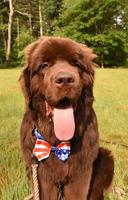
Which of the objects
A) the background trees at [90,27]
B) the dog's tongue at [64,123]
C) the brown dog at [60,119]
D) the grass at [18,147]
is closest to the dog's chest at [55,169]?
the brown dog at [60,119]

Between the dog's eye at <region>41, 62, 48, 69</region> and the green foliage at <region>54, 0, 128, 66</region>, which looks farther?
the green foliage at <region>54, 0, 128, 66</region>

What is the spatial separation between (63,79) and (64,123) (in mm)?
444

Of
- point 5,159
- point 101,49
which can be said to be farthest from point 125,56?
point 5,159

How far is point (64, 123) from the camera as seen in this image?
3904 mm

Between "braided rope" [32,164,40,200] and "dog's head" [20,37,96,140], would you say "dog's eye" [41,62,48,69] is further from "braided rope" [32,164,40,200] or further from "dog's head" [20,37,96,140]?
"braided rope" [32,164,40,200]

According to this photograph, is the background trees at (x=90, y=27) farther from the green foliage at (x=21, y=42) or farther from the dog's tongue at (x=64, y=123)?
the dog's tongue at (x=64, y=123)

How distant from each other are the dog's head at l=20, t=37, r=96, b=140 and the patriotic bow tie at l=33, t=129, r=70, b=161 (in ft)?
0.45

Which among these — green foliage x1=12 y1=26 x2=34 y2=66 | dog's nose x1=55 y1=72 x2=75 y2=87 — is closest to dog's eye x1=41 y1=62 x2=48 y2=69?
dog's nose x1=55 y1=72 x2=75 y2=87

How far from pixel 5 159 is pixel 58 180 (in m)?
1.62

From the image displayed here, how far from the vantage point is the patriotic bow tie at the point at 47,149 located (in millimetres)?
4051

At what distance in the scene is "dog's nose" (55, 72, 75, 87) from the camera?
367 centimetres

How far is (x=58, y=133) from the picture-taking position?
3.97 m

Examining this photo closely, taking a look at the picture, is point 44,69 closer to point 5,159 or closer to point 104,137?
point 5,159

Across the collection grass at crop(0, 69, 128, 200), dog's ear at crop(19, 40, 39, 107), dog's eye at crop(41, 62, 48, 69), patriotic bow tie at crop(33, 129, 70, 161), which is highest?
dog's eye at crop(41, 62, 48, 69)
